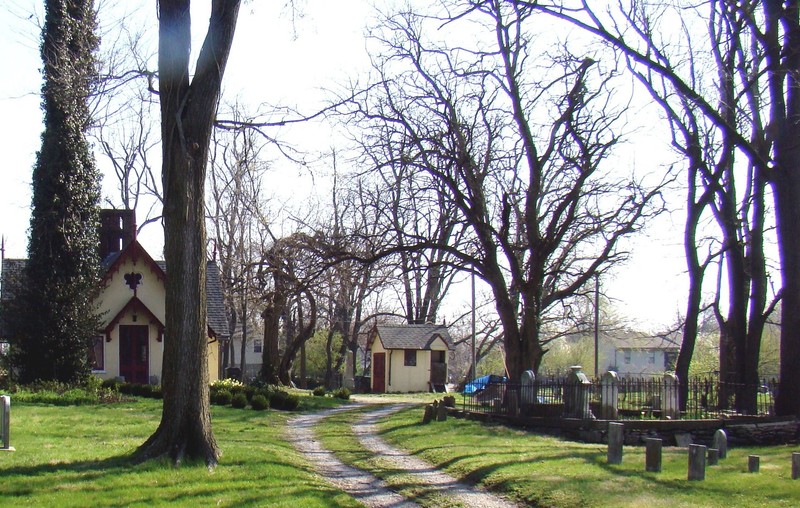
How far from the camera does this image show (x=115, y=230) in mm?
39750

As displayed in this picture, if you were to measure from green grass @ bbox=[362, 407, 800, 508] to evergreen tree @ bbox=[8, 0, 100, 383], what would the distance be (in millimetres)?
12557

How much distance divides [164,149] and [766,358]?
153ft

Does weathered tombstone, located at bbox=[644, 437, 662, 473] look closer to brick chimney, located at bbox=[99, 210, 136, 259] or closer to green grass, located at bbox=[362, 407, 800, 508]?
green grass, located at bbox=[362, 407, 800, 508]

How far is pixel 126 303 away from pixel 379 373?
936 inches

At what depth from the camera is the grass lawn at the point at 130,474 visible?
10617 mm

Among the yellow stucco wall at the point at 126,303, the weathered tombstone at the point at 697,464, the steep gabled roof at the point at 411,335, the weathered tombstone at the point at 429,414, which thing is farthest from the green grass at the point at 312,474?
the steep gabled roof at the point at 411,335

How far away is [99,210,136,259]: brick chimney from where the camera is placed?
39312 mm

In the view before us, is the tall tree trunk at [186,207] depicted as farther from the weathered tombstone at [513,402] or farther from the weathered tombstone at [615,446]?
the weathered tombstone at [513,402]

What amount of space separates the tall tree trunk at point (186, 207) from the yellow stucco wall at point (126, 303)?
74.6ft

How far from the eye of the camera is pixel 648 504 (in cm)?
1104

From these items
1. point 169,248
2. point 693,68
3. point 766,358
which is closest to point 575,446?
point 169,248

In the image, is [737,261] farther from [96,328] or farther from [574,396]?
[96,328]

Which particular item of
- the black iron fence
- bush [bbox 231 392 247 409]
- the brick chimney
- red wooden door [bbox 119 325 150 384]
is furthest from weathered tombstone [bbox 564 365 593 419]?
the brick chimney

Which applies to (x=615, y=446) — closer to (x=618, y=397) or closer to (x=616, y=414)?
(x=616, y=414)
